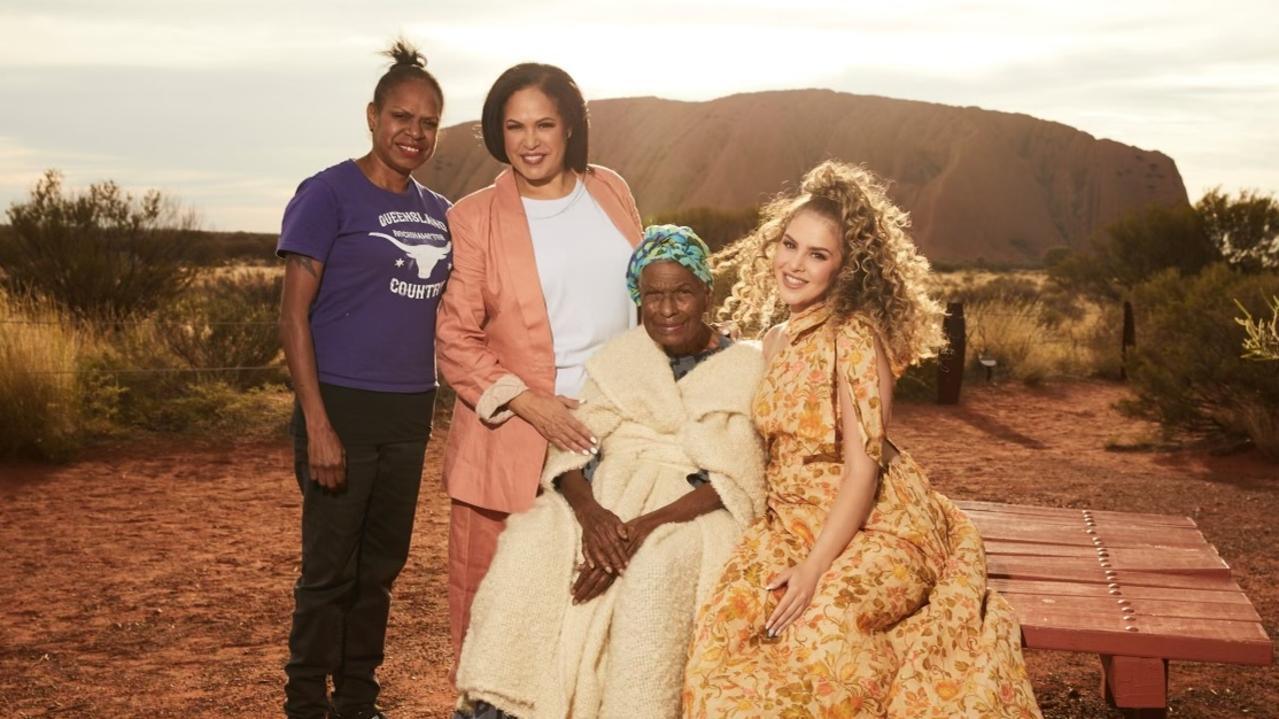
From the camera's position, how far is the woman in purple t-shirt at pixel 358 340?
3.49m

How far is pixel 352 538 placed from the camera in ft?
12.0

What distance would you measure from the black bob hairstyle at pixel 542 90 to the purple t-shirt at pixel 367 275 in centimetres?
35

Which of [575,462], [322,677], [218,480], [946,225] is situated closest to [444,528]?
[218,480]

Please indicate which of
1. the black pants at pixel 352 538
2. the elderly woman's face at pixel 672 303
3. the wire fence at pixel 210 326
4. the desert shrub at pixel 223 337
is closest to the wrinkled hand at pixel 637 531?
the elderly woman's face at pixel 672 303

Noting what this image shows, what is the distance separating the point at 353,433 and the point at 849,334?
148cm

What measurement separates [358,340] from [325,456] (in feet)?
1.14

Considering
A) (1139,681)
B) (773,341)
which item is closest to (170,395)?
(773,341)

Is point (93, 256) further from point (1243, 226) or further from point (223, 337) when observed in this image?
point (1243, 226)

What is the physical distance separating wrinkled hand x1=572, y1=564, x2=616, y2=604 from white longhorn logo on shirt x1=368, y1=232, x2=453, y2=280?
1033 mm

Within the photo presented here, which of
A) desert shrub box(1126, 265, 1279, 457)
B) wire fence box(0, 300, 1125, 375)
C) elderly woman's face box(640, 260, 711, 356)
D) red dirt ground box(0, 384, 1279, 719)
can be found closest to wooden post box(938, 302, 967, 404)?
wire fence box(0, 300, 1125, 375)

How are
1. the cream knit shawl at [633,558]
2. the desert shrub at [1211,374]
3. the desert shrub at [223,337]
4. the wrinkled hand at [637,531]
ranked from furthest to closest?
the desert shrub at [223,337], the desert shrub at [1211,374], the wrinkled hand at [637,531], the cream knit shawl at [633,558]

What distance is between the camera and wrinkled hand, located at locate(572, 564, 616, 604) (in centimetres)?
306

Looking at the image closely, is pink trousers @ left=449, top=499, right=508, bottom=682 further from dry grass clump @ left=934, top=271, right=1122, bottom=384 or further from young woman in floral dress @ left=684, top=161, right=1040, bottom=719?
dry grass clump @ left=934, top=271, right=1122, bottom=384

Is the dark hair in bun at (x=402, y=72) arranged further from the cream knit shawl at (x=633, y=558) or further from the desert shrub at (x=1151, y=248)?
the desert shrub at (x=1151, y=248)
